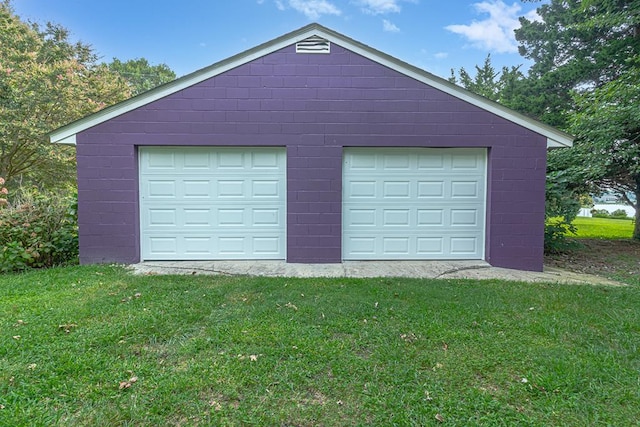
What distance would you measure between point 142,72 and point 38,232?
2970 cm

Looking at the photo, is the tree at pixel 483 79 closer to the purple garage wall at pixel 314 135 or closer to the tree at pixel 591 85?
the tree at pixel 591 85

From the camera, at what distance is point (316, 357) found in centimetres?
260

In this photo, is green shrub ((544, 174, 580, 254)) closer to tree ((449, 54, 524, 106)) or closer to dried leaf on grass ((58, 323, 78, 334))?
dried leaf on grass ((58, 323, 78, 334))

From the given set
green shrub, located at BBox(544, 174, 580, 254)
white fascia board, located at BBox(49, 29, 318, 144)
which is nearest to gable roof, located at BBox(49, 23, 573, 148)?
white fascia board, located at BBox(49, 29, 318, 144)

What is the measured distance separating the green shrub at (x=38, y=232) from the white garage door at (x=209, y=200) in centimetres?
139

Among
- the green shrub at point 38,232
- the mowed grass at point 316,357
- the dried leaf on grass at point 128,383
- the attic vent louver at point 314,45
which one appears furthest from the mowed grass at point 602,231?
the green shrub at point 38,232

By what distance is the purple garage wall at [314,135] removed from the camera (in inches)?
225

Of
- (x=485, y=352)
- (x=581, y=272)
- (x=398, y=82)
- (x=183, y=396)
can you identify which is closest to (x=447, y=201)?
(x=398, y=82)

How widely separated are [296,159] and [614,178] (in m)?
9.40

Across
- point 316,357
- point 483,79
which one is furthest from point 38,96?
point 483,79

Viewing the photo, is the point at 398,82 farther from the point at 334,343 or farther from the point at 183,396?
the point at 183,396

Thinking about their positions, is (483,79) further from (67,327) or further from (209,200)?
(67,327)

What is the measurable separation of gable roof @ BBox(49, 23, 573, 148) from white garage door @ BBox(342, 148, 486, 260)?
2.86ft

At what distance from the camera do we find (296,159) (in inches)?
231
